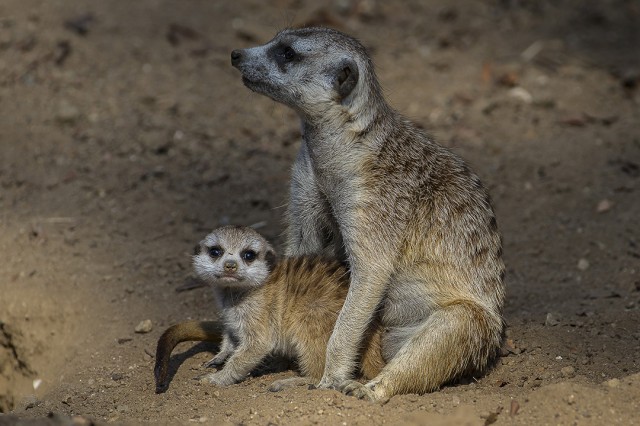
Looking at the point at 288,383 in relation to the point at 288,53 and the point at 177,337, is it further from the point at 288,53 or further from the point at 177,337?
the point at 288,53

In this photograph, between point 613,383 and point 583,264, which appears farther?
point 583,264

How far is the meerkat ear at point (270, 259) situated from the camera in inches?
185

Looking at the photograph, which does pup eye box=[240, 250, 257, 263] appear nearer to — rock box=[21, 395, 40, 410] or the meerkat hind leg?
the meerkat hind leg

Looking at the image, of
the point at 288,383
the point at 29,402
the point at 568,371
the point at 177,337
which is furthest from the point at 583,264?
the point at 29,402

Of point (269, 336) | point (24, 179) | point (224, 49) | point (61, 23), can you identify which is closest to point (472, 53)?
point (224, 49)

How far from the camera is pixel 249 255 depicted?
4.66m

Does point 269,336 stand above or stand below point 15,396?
above

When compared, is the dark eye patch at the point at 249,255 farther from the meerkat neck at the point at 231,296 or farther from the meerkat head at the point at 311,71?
the meerkat head at the point at 311,71

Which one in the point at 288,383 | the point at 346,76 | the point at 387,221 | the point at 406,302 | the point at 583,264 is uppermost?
the point at 346,76

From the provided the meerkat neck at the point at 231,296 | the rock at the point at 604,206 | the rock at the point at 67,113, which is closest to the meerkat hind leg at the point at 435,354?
the meerkat neck at the point at 231,296

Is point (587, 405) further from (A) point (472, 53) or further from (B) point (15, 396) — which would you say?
(A) point (472, 53)

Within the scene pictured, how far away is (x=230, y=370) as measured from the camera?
4.59 meters

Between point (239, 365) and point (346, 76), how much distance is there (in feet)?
5.23

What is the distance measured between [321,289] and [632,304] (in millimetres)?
2030
